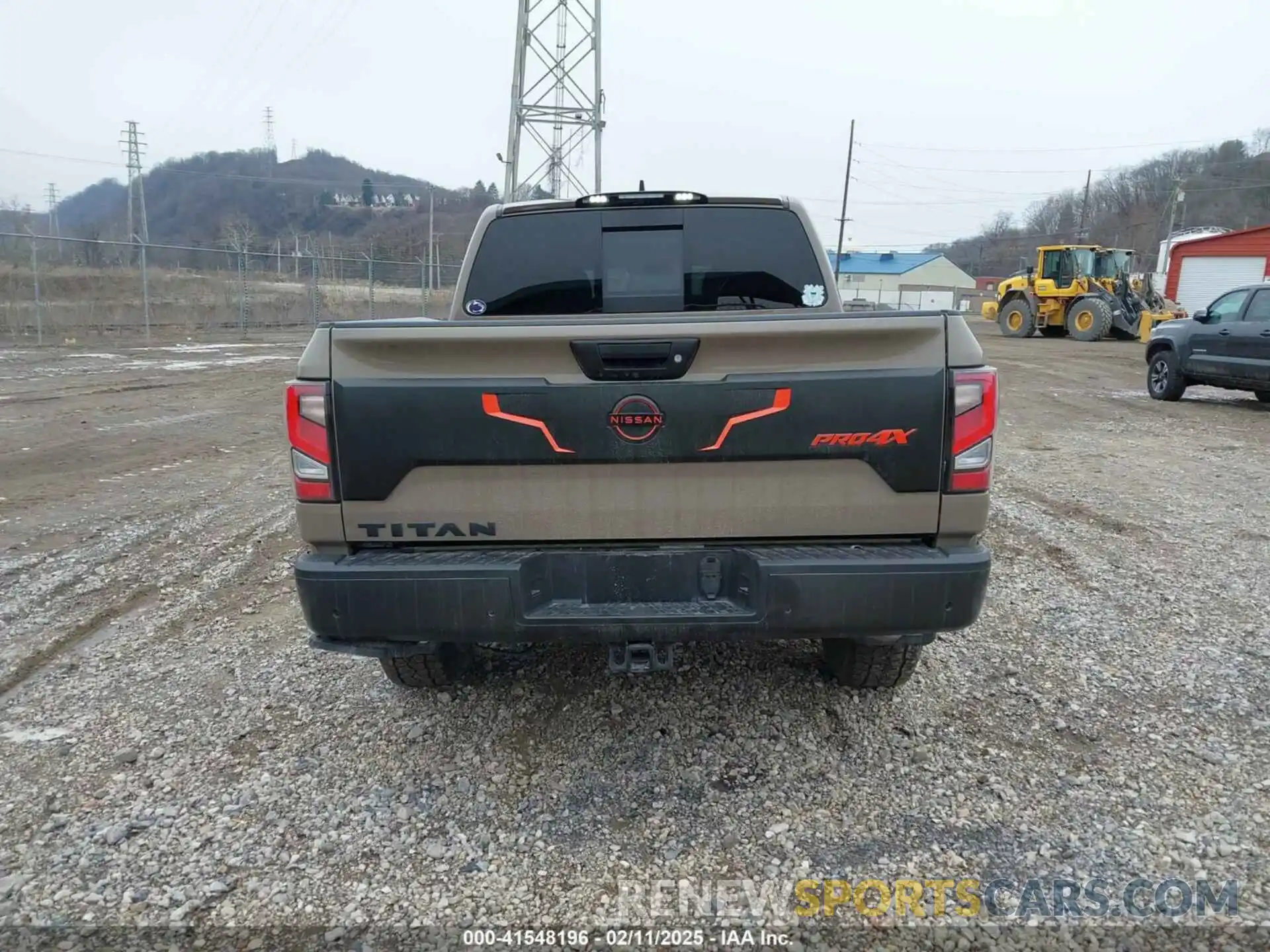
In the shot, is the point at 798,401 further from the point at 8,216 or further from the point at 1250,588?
the point at 8,216

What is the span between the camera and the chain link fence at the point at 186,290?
70.7 ft

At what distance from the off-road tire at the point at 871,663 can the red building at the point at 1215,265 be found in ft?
126

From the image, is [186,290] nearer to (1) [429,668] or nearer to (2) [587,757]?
(1) [429,668]

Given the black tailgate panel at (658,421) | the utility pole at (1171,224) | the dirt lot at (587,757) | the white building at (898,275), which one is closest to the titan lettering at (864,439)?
the black tailgate panel at (658,421)

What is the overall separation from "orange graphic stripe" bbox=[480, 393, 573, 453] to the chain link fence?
766 inches

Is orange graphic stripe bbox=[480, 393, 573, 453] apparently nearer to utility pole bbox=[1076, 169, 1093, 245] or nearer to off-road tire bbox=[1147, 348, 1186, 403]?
off-road tire bbox=[1147, 348, 1186, 403]

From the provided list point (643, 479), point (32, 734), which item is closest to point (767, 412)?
point (643, 479)

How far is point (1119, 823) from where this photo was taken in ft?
9.12

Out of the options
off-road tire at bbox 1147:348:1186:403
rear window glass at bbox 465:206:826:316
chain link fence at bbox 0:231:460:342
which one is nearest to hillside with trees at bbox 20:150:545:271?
chain link fence at bbox 0:231:460:342

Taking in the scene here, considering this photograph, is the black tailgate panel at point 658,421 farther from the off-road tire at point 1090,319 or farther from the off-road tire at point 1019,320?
the off-road tire at point 1019,320

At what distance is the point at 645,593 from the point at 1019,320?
29685mm

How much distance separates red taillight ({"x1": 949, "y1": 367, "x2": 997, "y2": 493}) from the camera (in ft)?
8.62

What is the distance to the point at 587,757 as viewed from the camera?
10.5 ft

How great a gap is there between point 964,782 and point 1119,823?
0.48 meters
